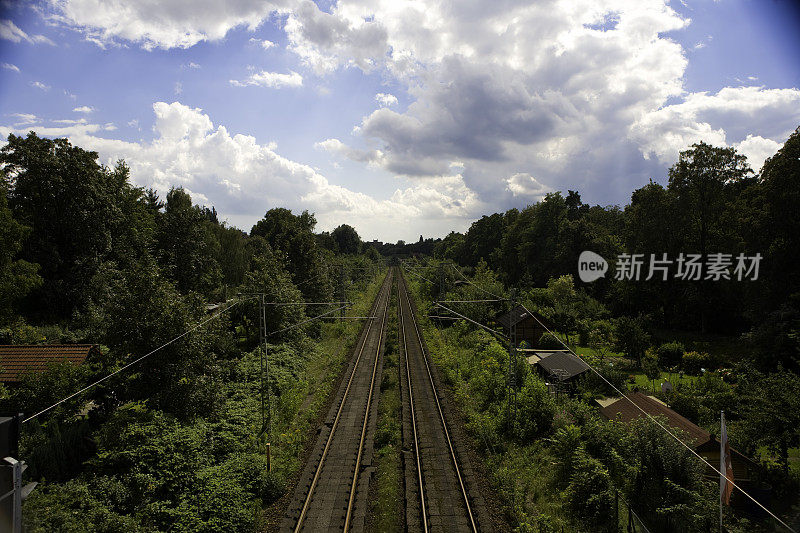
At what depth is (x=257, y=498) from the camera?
1254cm

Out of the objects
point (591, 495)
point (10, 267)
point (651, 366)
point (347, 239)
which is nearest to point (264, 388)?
point (591, 495)

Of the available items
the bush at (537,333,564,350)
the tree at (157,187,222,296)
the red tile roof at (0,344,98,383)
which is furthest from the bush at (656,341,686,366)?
the tree at (157,187,222,296)

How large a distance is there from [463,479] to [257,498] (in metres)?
7.28

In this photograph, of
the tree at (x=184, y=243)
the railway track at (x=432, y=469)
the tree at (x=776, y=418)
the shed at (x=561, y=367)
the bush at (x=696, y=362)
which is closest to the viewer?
the railway track at (x=432, y=469)

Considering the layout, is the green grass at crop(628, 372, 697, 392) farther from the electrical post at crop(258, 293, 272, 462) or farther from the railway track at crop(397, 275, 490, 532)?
the electrical post at crop(258, 293, 272, 462)

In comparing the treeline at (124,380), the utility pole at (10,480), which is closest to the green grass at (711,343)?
the treeline at (124,380)

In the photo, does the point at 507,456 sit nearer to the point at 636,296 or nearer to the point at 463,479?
the point at 463,479

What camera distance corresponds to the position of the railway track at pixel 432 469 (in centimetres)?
1212

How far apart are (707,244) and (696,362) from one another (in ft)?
39.3

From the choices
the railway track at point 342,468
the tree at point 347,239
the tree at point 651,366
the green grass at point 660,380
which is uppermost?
the tree at point 347,239

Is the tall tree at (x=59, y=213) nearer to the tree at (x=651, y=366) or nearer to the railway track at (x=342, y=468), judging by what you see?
the railway track at (x=342, y=468)

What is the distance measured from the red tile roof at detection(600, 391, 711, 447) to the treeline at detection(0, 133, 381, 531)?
14789 millimetres

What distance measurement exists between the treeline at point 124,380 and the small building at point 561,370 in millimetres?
15490

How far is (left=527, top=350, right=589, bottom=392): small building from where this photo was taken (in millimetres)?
23547
